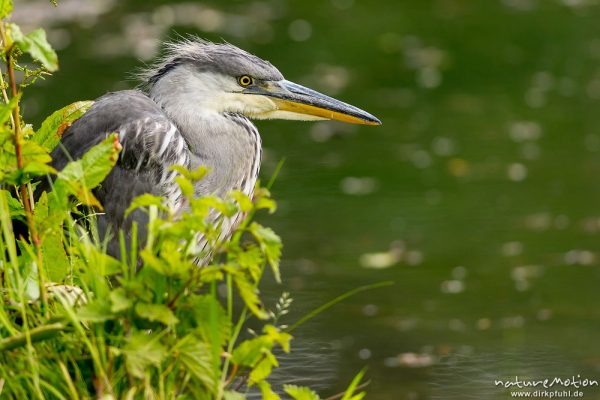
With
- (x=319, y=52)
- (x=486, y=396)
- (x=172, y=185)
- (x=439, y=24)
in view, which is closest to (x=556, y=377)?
(x=486, y=396)

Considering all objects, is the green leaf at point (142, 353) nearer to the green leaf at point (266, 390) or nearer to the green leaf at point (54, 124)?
the green leaf at point (266, 390)

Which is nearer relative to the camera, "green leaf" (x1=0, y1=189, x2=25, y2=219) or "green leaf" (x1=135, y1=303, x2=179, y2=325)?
"green leaf" (x1=135, y1=303, x2=179, y2=325)

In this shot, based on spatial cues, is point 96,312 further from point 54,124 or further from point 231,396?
point 54,124

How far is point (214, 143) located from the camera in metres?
4.82

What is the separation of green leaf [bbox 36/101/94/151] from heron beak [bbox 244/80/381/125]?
802mm

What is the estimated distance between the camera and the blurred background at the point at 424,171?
225 inches

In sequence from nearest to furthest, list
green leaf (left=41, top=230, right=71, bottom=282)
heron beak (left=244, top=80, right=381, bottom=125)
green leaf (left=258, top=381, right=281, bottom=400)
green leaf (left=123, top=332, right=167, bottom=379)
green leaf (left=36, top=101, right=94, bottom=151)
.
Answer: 1. green leaf (left=123, top=332, right=167, bottom=379)
2. green leaf (left=258, top=381, right=281, bottom=400)
3. green leaf (left=41, top=230, right=71, bottom=282)
4. green leaf (left=36, top=101, right=94, bottom=151)
5. heron beak (left=244, top=80, right=381, bottom=125)

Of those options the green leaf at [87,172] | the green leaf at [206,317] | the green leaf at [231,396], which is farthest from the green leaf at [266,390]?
the green leaf at [87,172]

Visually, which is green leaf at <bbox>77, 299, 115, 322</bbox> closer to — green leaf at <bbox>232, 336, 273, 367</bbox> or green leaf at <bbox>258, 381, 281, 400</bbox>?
green leaf at <bbox>232, 336, 273, 367</bbox>

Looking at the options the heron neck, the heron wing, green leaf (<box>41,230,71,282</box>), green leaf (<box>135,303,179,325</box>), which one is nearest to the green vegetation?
green leaf (<box>135,303,179,325</box>)

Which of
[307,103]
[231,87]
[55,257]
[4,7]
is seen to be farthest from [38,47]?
[307,103]

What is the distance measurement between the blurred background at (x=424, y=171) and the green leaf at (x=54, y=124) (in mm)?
1479

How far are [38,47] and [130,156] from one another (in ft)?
4.80

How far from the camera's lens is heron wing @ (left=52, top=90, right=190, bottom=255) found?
15.0ft
